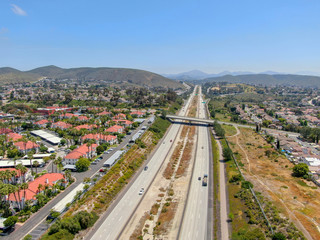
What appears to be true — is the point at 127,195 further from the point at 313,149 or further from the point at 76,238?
the point at 313,149

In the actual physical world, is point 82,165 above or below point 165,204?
above

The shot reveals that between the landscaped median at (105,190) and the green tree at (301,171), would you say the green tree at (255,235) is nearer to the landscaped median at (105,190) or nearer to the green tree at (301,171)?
the landscaped median at (105,190)

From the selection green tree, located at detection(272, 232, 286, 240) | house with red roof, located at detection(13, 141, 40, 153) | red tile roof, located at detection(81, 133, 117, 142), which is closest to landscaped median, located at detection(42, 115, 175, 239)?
red tile roof, located at detection(81, 133, 117, 142)

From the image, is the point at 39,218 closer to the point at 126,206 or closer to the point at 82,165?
the point at 126,206

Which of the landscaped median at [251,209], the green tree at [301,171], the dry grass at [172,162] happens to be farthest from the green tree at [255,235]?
the green tree at [301,171]

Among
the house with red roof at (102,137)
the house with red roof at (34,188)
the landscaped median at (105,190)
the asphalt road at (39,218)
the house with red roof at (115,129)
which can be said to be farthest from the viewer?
the house with red roof at (115,129)

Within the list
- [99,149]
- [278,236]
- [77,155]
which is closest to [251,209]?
[278,236]

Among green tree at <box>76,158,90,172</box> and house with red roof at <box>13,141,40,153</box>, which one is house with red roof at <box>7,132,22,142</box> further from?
A: green tree at <box>76,158,90,172</box>
